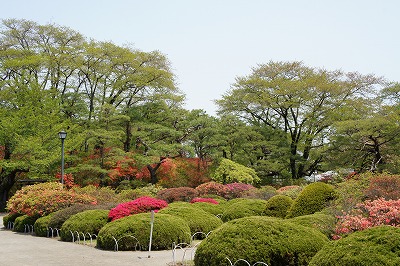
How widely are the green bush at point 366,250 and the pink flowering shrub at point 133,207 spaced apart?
31.3 ft

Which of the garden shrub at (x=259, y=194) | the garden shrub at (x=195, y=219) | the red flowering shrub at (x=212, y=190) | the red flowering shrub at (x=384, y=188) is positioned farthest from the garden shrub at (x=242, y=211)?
the red flowering shrub at (x=212, y=190)

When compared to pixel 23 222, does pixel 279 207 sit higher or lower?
higher

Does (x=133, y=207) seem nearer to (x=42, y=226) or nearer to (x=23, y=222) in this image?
(x=42, y=226)

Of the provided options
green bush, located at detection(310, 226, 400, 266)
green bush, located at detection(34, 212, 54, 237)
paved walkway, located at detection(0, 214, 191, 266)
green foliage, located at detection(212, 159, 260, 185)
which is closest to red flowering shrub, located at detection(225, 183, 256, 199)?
green foliage, located at detection(212, 159, 260, 185)

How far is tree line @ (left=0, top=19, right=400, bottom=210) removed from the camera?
3117cm

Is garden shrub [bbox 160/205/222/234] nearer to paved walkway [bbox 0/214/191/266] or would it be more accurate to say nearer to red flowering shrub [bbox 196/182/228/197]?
paved walkway [bbox 0/214/191/266]

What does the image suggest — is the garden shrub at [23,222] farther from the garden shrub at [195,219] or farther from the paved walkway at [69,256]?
the garden shrub at [195,219]

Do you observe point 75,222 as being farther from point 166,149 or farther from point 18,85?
point 18,85

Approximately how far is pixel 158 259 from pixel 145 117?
25975 mm

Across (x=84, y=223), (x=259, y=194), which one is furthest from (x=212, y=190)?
(x=84, y=223)

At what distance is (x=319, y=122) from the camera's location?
34125mm

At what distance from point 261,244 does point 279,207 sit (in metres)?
6.41

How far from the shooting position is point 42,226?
51.9ft

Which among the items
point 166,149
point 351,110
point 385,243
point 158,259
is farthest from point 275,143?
point 385,243
